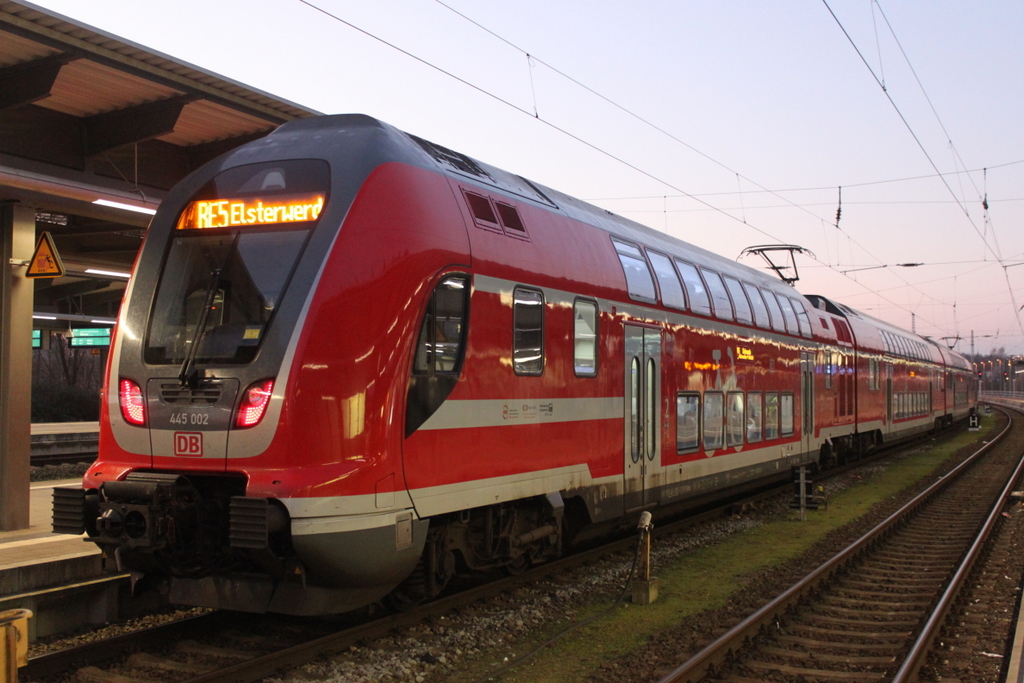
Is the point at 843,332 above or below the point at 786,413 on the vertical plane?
above

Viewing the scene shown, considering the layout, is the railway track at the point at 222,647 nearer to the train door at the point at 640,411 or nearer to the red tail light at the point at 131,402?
the red tail light at the point at 131,402

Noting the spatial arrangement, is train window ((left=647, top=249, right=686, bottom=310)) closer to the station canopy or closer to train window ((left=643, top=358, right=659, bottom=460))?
train window ((left=643, top=358, right=659, bottom=460))

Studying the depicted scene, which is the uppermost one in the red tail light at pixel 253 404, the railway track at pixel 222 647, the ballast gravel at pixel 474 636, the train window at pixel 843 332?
the train window at pixel 843 332

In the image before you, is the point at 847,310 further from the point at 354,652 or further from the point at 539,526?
the point at 354,652

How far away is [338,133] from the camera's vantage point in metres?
7.14

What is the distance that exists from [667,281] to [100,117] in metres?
7.28

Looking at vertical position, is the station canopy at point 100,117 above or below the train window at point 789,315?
above

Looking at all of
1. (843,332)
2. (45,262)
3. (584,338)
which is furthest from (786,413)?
(45,262)

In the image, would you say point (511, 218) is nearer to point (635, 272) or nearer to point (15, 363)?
point (635, 272)

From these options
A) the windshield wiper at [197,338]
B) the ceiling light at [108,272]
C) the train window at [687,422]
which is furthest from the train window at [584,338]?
the ceiling light at [108,272]

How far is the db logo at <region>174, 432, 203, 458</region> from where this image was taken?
632 centimetres

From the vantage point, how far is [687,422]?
39.8 ft

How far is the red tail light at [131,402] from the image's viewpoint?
21.7 feet

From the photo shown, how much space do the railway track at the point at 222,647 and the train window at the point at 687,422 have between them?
4368mm
